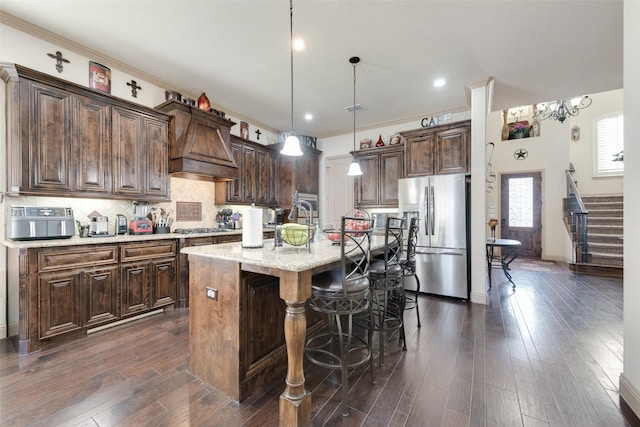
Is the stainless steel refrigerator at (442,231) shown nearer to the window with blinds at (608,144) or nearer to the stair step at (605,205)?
the stair step at (605,205)

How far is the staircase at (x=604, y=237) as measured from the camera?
4.86m

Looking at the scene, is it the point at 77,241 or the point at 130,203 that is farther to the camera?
the point at 130,203

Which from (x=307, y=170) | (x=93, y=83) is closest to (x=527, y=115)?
(x=307, y=170)

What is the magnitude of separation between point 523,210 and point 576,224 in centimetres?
189

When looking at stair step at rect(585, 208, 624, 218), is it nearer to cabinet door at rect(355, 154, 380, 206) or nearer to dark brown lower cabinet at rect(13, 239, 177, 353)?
cabinet door at rect(355, 154, 380, 206)

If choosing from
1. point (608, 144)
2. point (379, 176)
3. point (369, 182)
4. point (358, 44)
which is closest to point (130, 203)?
point (358, 44)

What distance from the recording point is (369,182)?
195 inches

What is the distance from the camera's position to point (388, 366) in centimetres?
203

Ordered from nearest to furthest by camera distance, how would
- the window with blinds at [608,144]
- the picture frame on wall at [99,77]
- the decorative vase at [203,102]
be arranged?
the picture frame on wall at [99,77]
the decorative vase at [203,102]
the window with blinds at [608,144]

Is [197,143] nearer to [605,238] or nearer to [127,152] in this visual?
[127,152]

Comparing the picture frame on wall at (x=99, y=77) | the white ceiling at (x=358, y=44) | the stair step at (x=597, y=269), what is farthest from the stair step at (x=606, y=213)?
the picture frame on wall at (x=99, y=77)

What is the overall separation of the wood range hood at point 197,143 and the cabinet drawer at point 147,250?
3.18 feet

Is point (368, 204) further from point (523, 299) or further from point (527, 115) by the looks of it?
point (527, 115)

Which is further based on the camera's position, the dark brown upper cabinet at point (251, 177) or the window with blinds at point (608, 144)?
the window with blinds at point (608, 144)
